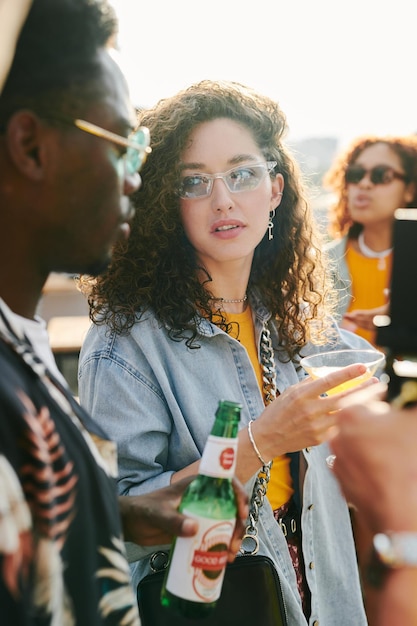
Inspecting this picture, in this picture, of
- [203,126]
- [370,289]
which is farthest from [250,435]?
[370,289]

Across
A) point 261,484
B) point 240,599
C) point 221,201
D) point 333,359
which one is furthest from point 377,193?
point 240,599

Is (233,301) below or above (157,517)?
above

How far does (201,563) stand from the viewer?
1435mm

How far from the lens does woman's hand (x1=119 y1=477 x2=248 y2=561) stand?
1.51 metres

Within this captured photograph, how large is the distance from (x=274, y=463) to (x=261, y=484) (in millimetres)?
152

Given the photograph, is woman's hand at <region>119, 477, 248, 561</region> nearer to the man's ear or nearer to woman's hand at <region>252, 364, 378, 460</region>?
woman's hand at <region>252, 364, 378, 460</region>

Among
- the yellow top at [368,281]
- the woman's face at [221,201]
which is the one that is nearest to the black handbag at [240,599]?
the woman's face at [221,201]

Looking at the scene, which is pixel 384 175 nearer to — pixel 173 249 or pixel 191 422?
pixel 173 249

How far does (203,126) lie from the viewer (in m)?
2.37

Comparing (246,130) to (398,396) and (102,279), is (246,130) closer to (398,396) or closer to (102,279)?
(102,279)

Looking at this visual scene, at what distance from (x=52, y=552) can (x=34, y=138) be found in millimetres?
695

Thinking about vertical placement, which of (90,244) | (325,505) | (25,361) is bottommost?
(325,505)

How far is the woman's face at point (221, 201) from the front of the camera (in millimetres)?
2342

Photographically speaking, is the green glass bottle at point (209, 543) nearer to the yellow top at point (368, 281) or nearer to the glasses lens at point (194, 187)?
the glasses lens at point (194, 187)
